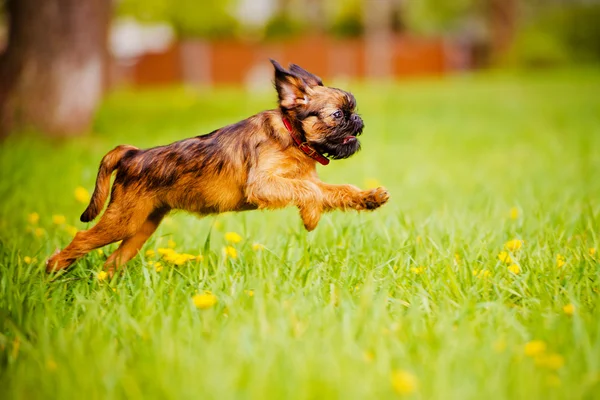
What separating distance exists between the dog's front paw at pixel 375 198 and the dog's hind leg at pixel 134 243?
1.24 m

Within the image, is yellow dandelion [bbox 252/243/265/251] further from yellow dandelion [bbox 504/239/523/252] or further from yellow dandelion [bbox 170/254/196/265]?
yellow dandelion [bbox 504/239/523/252]

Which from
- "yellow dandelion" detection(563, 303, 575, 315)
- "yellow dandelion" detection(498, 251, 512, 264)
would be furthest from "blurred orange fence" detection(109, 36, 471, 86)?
"yellow dandelion" detection(563, 303, 575, 315)

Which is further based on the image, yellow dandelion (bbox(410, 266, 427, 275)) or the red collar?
the red collar

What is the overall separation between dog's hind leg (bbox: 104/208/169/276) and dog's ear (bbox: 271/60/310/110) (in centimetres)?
99

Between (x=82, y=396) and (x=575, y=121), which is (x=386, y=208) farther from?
(x=575, y=121)

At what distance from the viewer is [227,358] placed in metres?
2.46

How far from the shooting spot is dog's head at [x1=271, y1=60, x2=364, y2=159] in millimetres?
3602

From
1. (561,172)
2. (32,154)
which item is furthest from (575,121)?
(32,154)

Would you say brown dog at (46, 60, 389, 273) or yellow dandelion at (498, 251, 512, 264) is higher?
brown dog at (46, 60, 389, 273)

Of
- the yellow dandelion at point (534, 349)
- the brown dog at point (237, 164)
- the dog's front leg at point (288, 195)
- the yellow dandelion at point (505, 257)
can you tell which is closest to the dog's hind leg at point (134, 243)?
the brown dog at point (237, 164)

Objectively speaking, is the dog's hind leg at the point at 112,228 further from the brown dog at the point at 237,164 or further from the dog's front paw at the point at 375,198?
the dog's front paw at the point at 375,198

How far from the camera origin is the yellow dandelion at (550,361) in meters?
2.31

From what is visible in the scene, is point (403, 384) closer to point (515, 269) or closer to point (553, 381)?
point (553, 381)

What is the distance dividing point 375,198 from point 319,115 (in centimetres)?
59
